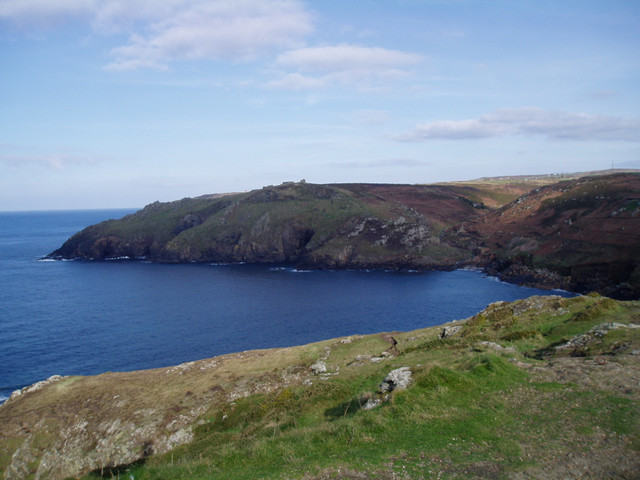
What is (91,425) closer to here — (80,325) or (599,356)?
(599,356)

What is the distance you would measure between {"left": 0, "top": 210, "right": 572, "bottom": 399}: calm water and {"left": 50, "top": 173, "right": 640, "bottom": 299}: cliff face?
37.3 feet

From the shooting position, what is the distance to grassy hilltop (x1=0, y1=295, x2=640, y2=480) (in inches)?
578

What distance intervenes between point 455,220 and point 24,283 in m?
154

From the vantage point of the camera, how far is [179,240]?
505 ft

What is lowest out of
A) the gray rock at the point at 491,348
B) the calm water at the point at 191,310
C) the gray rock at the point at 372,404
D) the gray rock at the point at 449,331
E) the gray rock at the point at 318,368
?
the calm water at the point at 191,310

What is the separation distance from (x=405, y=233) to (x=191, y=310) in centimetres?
7663

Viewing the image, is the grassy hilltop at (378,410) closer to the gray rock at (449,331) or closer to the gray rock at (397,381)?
the gray rock at (397,381)

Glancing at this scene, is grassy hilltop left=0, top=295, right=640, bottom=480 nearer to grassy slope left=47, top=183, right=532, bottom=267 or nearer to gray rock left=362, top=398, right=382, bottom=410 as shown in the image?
gray rock left=362, top=398, right=382, bottom=410

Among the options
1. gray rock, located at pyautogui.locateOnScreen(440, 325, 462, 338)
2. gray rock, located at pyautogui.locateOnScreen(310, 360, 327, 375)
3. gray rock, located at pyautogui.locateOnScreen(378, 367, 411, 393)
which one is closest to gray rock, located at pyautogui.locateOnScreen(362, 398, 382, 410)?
gray rock, located at pyautogui.locateOnScreen(378, 367, 411, 393)

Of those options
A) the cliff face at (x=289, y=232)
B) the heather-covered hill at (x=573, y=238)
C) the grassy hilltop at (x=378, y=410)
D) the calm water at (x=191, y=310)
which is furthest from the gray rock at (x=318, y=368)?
the cliff face at (x=289, y=232)

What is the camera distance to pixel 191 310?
8431 centimetres

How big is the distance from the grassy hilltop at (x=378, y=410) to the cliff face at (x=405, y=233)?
6791 cm

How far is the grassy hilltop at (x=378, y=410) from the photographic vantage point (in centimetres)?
1469

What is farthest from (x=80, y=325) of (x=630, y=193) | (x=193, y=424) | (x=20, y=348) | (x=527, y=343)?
(x=630, y=193)
